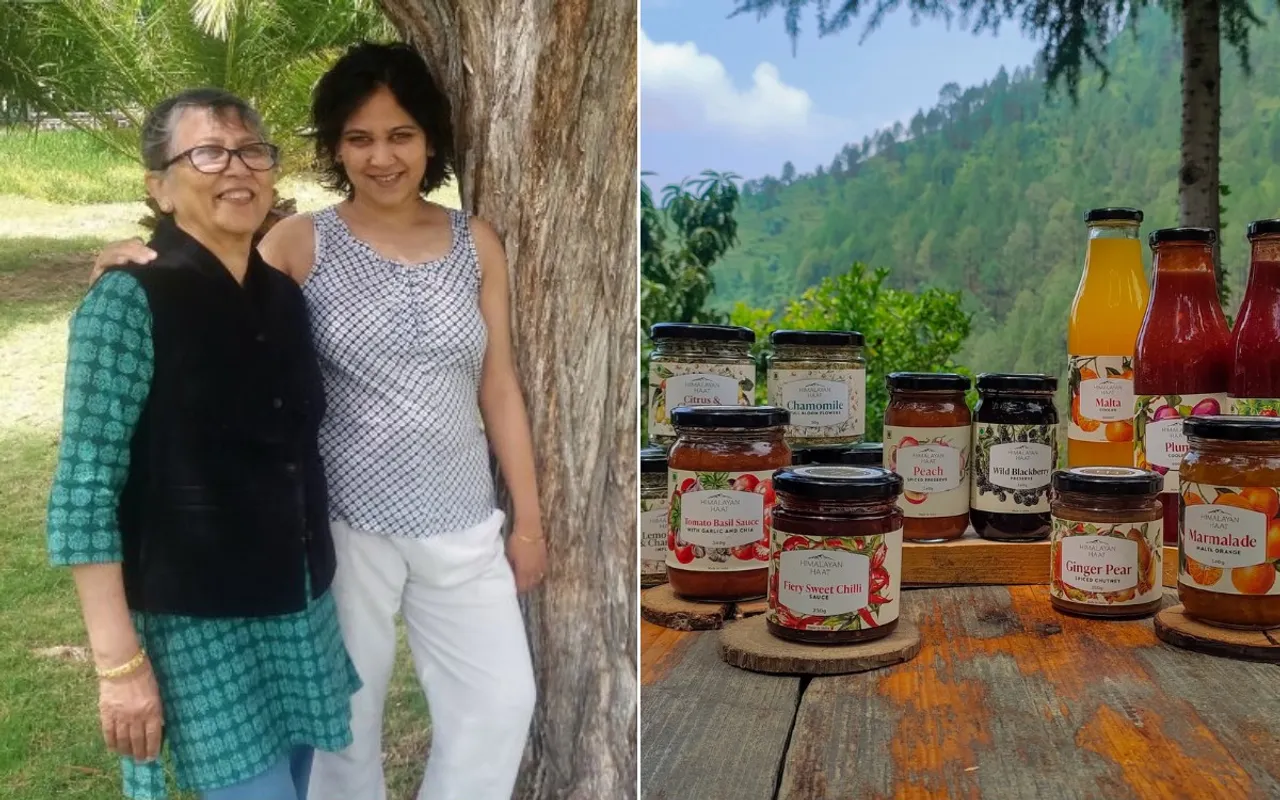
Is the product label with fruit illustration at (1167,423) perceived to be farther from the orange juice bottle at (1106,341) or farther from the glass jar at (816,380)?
the glass jar at (816,380)

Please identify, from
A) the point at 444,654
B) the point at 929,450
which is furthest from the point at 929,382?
the point at 444,654

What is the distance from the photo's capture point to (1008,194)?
1.70 m

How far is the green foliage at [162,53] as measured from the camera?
0.64 m

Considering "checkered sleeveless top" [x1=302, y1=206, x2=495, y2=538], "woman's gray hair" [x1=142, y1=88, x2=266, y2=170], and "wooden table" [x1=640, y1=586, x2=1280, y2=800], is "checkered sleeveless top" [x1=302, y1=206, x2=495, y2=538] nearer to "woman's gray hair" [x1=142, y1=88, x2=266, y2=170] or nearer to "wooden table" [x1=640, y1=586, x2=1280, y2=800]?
"woman's gray hair" [x1=142, y1=88, x2=266, y2=170]

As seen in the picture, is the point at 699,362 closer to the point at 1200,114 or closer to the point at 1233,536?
the point at 1233,536

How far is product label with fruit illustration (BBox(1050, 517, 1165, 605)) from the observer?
2.38 ft

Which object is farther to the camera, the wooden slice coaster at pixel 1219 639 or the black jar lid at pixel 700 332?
the black jar lid at pixel 700 332

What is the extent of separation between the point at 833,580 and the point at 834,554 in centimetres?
2

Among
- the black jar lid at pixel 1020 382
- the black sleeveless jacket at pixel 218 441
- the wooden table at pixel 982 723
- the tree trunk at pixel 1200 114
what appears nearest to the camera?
the wooden table at pixel 982 723

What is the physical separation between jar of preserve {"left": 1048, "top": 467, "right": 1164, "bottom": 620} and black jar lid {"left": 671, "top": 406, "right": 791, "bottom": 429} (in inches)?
7.8

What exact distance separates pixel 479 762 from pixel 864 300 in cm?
91

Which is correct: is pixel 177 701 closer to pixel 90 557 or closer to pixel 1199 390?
pixel 90 557

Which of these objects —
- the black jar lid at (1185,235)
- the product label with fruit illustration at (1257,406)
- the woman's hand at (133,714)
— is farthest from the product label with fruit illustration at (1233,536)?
the woman's hand at (133,714)

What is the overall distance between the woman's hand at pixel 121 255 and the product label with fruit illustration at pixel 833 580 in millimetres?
395
